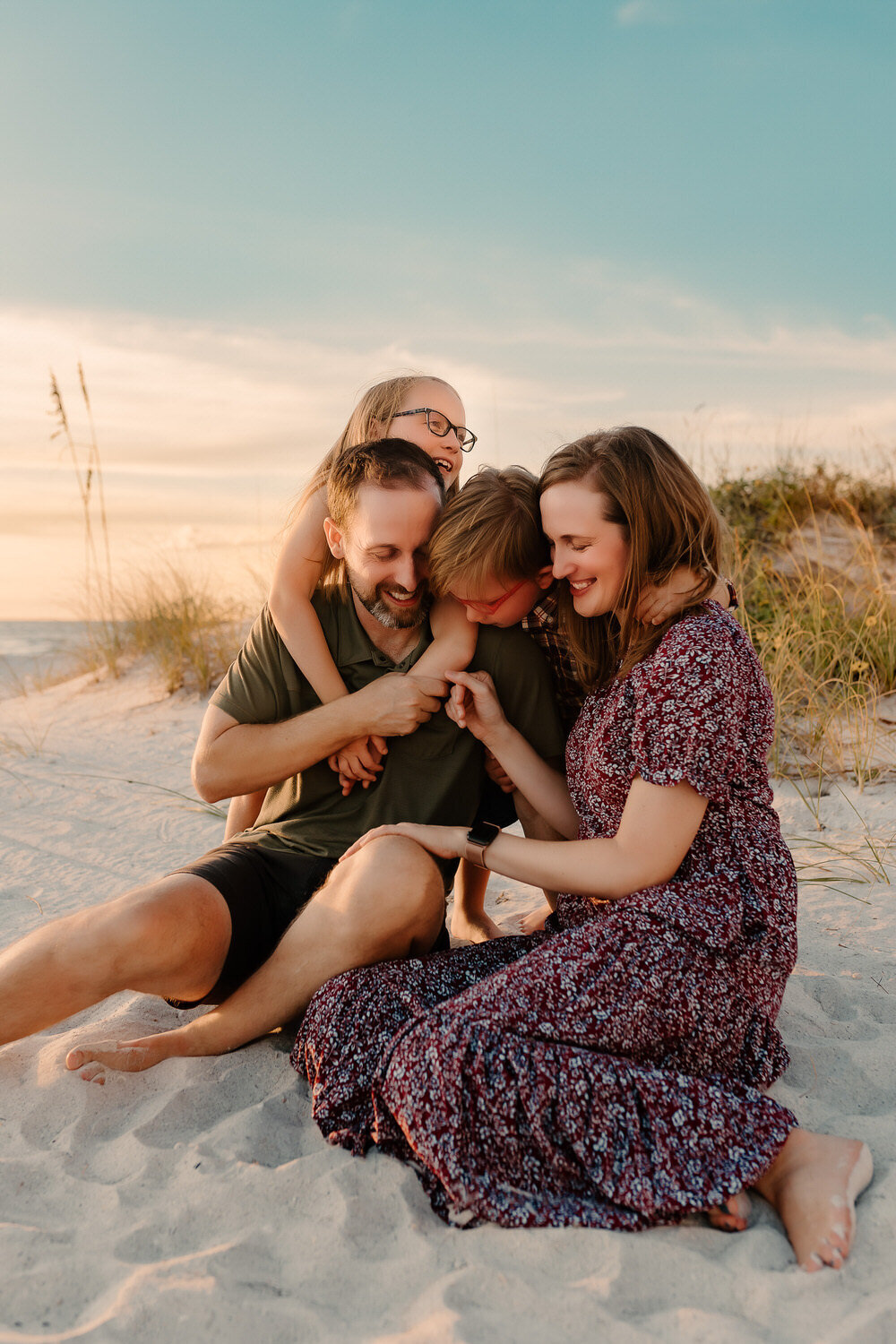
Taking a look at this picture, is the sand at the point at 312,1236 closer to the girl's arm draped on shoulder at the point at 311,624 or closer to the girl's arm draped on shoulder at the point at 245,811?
the girl's arm draped on shoulder at the point at 245,811

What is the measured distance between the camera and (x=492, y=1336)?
161 cm

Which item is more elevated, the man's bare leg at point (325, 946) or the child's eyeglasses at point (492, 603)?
the child's eyeglasses at point (492, 603)

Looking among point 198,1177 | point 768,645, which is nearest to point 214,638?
point 768,645

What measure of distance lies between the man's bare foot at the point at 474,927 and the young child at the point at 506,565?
2.07 feet

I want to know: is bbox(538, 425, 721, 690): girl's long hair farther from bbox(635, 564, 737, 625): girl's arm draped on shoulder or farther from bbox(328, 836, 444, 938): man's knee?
bbox(328, 836, 444, 938): man's knee

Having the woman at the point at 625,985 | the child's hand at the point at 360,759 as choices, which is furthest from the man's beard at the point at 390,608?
the woman at the point at 625,985

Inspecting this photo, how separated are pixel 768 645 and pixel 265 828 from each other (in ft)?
13.4

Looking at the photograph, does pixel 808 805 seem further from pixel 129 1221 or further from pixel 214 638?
pixel 214 638

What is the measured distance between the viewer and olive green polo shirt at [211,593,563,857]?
2867mm

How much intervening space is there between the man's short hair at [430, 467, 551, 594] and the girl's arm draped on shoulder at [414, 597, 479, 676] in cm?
15

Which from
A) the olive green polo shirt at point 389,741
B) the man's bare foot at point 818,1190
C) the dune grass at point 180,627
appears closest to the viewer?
the man's bare foot at point 818,1190

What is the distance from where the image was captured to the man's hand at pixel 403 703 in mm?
2768

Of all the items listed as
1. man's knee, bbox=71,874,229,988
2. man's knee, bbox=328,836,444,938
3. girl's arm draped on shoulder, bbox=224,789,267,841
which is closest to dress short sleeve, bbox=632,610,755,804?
man's knee, bbox=328,836,444,938

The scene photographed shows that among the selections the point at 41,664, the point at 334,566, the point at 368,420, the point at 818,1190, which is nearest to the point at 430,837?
the point at 334,566
